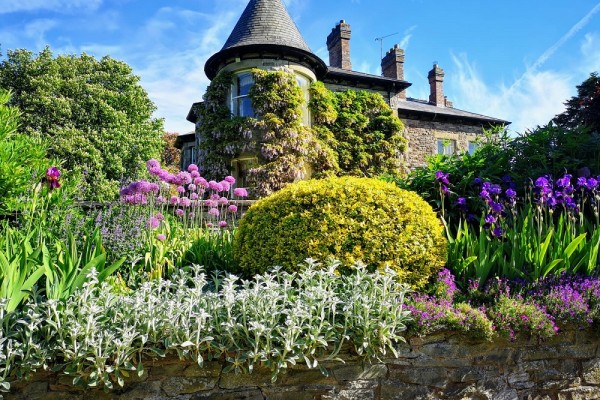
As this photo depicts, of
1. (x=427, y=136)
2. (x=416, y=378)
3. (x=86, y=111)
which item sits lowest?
(x=416, y=378)

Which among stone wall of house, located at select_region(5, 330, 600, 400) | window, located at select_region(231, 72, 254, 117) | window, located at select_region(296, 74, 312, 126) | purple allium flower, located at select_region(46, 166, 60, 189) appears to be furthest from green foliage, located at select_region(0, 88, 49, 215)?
window, located at select_region(296, 74, 312, 126)

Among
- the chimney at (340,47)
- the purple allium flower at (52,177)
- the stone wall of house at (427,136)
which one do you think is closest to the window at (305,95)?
the chimney at (340,47)

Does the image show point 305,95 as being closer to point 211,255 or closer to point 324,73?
Result: point 324,73

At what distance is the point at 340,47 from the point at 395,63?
8.26ft

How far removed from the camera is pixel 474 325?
3.72 meters

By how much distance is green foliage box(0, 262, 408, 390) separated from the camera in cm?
305

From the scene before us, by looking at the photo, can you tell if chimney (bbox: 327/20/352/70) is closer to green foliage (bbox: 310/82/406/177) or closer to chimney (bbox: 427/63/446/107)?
green foliage (bbox: 310/82/406/177)

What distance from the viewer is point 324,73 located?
16922 mm

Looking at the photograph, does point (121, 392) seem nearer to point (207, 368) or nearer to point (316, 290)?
point (207, 368)

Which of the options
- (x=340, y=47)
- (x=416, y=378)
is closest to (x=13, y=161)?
(x=416, y=378)

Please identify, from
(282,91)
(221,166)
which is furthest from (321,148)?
(221,166)

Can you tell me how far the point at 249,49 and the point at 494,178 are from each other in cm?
1083

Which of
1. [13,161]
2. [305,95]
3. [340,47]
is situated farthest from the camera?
[340,47]

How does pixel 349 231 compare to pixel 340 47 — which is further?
pixel 340 47
